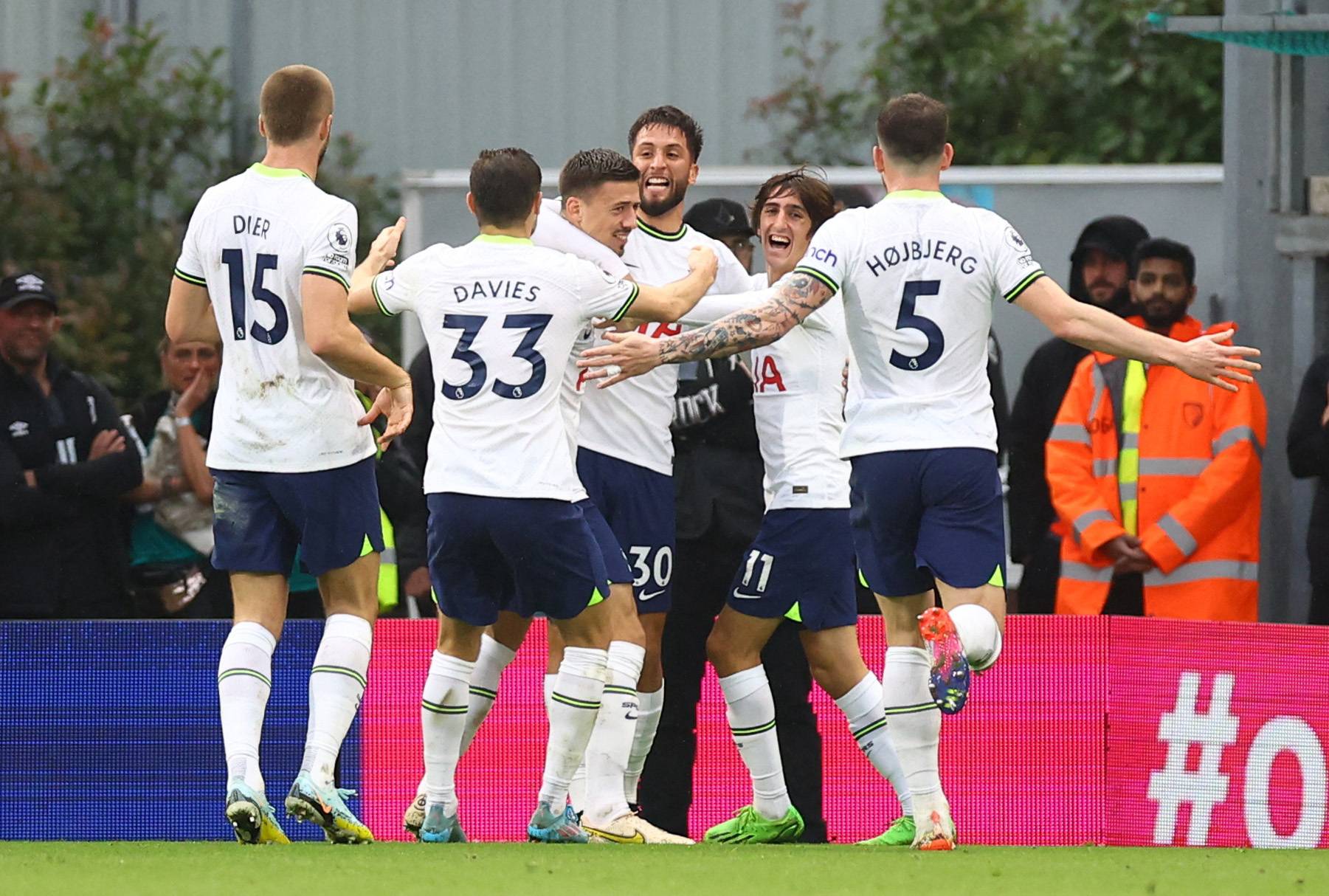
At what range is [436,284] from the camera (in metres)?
7.05

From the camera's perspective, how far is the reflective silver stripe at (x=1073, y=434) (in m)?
9.77

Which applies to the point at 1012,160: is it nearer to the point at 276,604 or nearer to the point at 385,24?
the point at 385,24

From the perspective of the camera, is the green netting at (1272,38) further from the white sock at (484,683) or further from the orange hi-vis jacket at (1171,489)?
the white sock at (484,683)

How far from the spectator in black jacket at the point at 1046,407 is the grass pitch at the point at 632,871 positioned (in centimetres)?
296

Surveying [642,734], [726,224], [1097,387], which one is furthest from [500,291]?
[1097,387]

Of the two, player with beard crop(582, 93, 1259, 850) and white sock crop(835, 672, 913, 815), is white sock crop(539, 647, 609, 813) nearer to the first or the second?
player with beard crop(582, 93, 1259, 850)

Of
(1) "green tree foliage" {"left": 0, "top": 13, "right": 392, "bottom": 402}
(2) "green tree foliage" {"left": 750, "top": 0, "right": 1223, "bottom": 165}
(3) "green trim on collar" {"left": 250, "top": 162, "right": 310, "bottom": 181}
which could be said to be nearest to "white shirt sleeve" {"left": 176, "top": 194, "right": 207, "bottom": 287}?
(3) "green trim on collar" {"left": 250, "top": 162, "right": 310, "bottom": 181}

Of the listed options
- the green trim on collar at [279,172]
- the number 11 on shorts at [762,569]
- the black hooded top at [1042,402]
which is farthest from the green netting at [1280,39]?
the green trim on collar at [279,172]

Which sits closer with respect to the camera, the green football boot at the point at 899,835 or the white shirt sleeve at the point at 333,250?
the white shirt sleeve at the point at 333,250

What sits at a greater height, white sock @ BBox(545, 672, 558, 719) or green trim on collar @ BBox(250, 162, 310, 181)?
green trim on collar @ BBox(250, 162, 310, 181)

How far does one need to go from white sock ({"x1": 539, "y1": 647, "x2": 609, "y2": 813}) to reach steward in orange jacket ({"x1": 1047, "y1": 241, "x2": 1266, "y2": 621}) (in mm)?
3086

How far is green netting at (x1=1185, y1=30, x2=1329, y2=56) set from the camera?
9156mm

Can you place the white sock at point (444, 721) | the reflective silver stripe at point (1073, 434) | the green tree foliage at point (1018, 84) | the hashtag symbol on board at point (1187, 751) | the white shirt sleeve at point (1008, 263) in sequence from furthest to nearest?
the green tree foliage at point (1018, 84) < the reflective silver stripe at point (1073, 434) < the hashtag symbol on board at point (1187, 751) < the white sock at point (444, 721) < the white shirt sleeve at point (1008, 263)

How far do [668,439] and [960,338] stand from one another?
4.23ft
